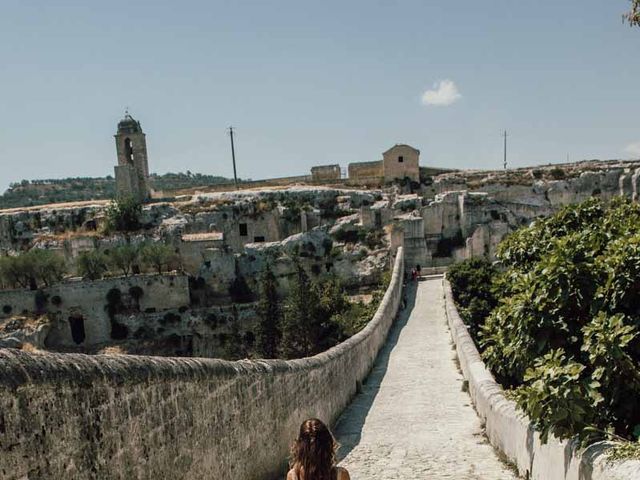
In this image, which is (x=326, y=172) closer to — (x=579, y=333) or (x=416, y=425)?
(x=416, y=425)

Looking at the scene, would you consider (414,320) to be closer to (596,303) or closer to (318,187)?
(596,303)

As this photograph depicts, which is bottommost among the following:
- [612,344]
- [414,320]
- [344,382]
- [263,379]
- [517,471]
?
[414,320]

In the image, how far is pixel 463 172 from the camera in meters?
55.0

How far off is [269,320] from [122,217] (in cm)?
1800

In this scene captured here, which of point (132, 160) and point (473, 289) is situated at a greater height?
point (132, 160)

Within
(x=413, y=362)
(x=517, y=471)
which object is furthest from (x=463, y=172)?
(x=517, y=471)

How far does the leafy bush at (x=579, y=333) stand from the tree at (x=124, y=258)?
36325 mm

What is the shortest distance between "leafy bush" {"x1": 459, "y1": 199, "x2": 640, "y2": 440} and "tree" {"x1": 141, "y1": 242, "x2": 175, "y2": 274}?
1364 inches

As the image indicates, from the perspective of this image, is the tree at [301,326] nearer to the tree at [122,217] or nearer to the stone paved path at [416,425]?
the stone paved path at [416,425]

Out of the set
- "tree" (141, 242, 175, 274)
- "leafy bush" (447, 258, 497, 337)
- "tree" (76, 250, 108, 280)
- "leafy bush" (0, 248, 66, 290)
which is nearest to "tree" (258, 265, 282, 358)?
"tree" (141, 242, 175, 274)

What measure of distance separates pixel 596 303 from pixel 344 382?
19.3ft

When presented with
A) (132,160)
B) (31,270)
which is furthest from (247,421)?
(132,160)

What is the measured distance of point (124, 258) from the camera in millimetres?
40688

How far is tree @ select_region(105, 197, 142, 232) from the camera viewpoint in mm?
45906
